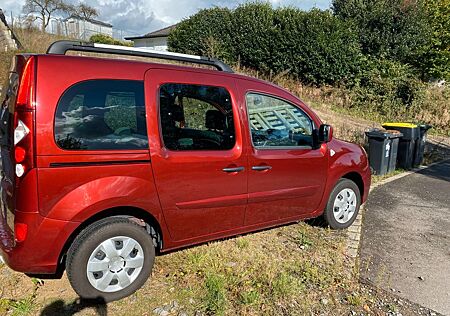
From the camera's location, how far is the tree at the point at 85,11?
122ft

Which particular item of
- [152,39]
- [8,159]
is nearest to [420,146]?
[8,159]

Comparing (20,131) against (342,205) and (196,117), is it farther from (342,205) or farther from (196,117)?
(342,205)

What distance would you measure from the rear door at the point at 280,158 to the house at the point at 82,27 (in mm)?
26756

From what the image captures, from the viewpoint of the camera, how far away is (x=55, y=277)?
10.2 ft

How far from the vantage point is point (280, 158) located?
3.61 meters

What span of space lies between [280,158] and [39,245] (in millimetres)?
2301

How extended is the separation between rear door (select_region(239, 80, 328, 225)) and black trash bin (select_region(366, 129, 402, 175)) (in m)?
3.68

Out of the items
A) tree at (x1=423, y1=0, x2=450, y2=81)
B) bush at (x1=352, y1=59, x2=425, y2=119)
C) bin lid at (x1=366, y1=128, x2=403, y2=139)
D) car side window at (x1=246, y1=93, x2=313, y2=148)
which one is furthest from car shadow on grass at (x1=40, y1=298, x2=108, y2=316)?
tree at (x1=423, y1=0, x2=450, y2=81)

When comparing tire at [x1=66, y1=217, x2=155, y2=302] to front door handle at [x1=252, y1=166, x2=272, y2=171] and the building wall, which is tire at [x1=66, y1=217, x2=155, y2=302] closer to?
front door handle at [x1=252, y1=166, x2=272, y2=171]

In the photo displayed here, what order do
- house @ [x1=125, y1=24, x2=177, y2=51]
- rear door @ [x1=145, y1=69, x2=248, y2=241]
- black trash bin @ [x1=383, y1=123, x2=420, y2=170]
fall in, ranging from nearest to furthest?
rear door @ [x1=145, y1=69, x2=248, y2=241] → black trash bin @ [x1=383, y1=123, x2=420, y2=170] → house @ [x1=125, y1=24, x2=177, y2=51]

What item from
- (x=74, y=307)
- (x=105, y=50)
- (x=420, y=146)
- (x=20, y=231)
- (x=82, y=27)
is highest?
(x=82, y=27)

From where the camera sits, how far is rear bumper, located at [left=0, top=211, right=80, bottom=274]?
2.43 metres

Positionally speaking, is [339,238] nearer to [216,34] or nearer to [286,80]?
[286,80]

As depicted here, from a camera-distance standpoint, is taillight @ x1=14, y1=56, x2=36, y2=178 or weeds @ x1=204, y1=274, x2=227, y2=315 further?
weeds @ x1=204, y1=274, x2=227, y2=315
